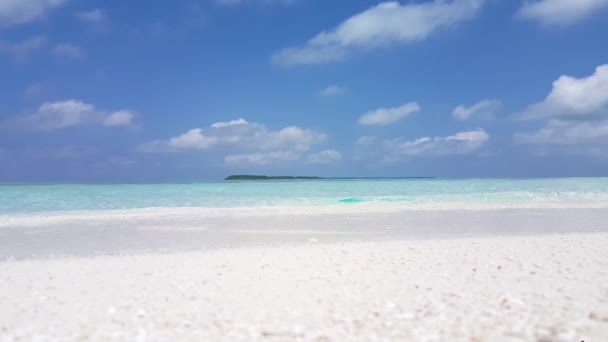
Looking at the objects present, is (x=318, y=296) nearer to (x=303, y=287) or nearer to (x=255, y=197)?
(x=303, y=287)

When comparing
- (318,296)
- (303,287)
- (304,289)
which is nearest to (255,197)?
(303,287)

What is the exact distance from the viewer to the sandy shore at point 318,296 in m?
4.86

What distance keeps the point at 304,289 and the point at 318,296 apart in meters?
0.47

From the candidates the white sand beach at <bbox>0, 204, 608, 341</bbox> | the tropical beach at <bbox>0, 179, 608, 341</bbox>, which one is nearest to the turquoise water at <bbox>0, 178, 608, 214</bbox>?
the tropical beach at <bbox>0, 179, 608, 341</bbox>

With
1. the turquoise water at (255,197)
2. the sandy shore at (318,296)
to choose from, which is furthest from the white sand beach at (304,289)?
the turquoise water at (255,197)

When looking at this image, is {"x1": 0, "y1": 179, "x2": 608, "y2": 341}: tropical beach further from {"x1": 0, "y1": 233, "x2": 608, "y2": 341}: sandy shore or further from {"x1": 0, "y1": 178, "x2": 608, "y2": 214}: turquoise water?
{"x1": 0, "y1": 178, "x2": 608, "y2": 214}: turquoise water

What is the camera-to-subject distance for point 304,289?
664 centimetres

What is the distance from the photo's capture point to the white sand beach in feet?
16.1

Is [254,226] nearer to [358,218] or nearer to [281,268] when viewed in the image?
[358,218]

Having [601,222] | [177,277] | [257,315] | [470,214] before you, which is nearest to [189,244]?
[177,277]

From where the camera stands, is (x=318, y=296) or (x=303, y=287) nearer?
(x=318, y=296)

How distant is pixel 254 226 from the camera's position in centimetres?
1616

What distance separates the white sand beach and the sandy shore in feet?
0.07

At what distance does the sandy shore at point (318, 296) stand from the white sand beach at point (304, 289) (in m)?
0.02
